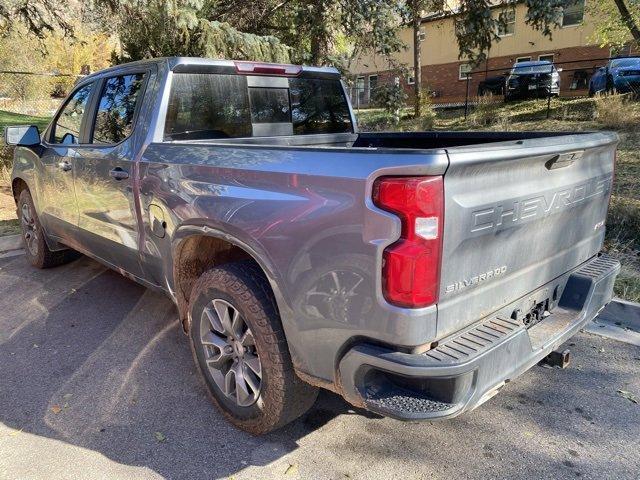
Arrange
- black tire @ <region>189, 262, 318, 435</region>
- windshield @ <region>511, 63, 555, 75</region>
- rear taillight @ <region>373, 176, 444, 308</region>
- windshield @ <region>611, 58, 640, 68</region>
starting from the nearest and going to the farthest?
rear taillight @ <region>373, 176, 444, 308</region>
black tire @ <region>189, 262, 318, 435</region>
windshield @ <region>611, 58, 640, 68</region>
windshield @ <region>511, 63, 555, 75</region>

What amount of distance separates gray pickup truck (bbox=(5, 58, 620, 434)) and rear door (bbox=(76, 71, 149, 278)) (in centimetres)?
2

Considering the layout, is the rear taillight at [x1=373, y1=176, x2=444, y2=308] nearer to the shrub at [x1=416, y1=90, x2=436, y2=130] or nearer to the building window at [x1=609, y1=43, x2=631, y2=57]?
the shrub at [x1=416, y1=90, x2=436, y2=130]

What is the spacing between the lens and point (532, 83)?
56.5 ft

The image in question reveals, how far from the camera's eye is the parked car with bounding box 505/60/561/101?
17.0 metres

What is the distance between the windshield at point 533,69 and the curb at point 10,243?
52.4 feet

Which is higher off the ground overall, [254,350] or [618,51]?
[618,51]

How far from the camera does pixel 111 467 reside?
2.66 meters

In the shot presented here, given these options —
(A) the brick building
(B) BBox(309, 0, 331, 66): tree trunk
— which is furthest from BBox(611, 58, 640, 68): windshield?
(B) BBox(309, 0, 331, 66): tree trunk

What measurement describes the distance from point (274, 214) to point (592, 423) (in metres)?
2.19

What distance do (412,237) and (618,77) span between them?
52.7 feet

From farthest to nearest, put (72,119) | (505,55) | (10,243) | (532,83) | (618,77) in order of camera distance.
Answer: (505,55) → (532,83) → (618,77) → (10,243) → (72,119)

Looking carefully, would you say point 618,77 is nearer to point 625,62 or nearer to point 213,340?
point 625,62

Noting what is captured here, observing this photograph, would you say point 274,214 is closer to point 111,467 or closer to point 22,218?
point 111,467

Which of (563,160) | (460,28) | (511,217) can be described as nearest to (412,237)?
(511,217)
